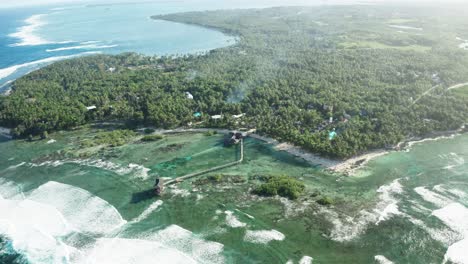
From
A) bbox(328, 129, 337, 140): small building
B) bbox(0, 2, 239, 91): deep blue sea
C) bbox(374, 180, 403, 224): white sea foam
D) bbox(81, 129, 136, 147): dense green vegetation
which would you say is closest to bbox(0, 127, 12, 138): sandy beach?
bbox(81, 129, 136, 147): dense green vegetation

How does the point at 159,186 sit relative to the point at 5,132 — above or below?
below

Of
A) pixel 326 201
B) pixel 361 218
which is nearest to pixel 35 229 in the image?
pixel 326 201

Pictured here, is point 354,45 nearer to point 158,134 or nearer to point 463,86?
point 463,86

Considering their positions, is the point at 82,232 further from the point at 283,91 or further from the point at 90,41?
the point at 90,41

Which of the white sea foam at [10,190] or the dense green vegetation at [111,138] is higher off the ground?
the dense green vegetation at [111,138]

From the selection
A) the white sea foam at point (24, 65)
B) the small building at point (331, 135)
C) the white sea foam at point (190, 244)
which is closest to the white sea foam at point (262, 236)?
the white sea foam at point (190, 244)

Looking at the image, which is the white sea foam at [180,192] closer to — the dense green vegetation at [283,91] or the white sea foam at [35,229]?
the white sea foam at [35,229]
